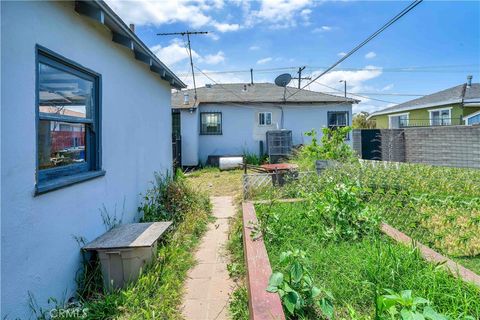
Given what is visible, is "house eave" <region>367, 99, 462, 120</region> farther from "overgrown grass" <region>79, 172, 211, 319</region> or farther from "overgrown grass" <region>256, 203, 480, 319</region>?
"overgrown grass" <region>256, 203, 480, 319</region>

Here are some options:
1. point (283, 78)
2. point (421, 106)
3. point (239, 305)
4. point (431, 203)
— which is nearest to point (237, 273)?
point (239, 305)

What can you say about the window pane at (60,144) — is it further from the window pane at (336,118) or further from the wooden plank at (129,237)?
the window pane at (336,118)

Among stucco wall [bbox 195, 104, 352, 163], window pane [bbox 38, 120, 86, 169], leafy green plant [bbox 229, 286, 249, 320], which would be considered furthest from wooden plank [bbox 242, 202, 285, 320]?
stucco wall [bbox 195, 104, 352, 163]

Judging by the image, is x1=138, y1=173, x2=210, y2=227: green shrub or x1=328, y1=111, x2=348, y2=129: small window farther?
x1=328, y1=111, x2=348, y2=129: small window

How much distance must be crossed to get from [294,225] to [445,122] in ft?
57.4

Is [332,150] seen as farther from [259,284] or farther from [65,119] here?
[65,119]

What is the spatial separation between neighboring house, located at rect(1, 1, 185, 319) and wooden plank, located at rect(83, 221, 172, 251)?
0.17 m

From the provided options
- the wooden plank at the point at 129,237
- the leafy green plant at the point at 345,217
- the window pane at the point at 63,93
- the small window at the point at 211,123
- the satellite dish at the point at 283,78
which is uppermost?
the satellite dish at the point at 283,78

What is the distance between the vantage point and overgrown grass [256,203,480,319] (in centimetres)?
212

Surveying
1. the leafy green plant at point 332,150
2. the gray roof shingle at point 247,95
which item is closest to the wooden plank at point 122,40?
the leafy green plant at point 332,150

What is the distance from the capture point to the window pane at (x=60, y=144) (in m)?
2.91

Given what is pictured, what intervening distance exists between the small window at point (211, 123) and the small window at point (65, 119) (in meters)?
11.5

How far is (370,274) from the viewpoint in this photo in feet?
8.14

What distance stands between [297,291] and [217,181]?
8.74m
